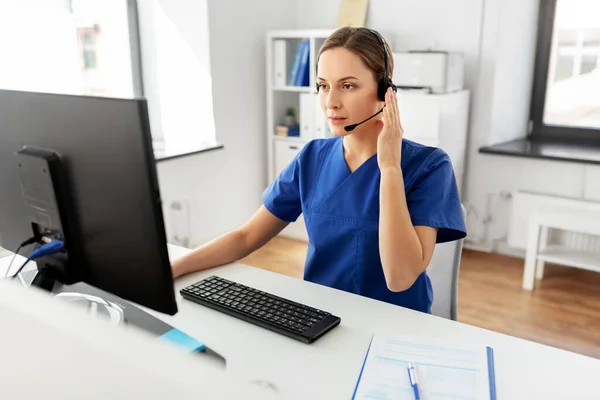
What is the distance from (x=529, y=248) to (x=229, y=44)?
2.11 metres

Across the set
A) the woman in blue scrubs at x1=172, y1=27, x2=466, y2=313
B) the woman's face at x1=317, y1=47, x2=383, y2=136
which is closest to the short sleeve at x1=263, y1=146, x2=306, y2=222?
the woman in blue scrubs at x1=172, y1=27, x2=466, y2=313

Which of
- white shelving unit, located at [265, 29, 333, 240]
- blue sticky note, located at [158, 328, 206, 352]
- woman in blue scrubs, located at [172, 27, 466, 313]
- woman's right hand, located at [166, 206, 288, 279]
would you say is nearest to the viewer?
blue sticky note, located at [158, 328, 206, 352]

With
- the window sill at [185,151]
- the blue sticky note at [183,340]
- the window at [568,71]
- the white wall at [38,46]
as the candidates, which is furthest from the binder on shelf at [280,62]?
the blue sticky note at [183,340]

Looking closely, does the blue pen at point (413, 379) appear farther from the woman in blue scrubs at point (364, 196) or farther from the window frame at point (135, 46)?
the window frame at point (135, 46)

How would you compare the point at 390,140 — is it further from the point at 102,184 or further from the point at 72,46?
the point at 72,46

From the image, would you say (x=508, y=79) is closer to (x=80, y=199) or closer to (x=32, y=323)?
(x=80, y=199)

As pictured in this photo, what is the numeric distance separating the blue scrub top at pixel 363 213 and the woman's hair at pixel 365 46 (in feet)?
0.70

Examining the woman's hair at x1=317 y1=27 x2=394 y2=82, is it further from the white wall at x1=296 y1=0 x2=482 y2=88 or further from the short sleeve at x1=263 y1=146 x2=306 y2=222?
the white wall at x1=296 y1=0 x2=482 y2=88

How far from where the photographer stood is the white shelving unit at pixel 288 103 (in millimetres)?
3479

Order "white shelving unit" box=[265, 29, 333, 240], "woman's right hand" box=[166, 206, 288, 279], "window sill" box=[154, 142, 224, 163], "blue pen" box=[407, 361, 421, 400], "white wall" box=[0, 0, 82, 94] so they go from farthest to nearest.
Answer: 1. "white shelving unit" box=[265, 29, 333, 240]
2. "window sill" box=[154, 142, 224, 163]
3. "white wall" box=[0, 0, 82, 94]
4. "woman's right hand" box=[166, 206, 288, 279]
5. "blue pen" box=[407, 361, 421, 400]

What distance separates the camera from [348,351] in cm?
104

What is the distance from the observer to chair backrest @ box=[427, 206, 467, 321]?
4.72 ft

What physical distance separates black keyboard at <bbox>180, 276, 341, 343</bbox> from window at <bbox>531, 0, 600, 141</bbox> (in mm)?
2980

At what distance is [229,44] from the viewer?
134 inches
